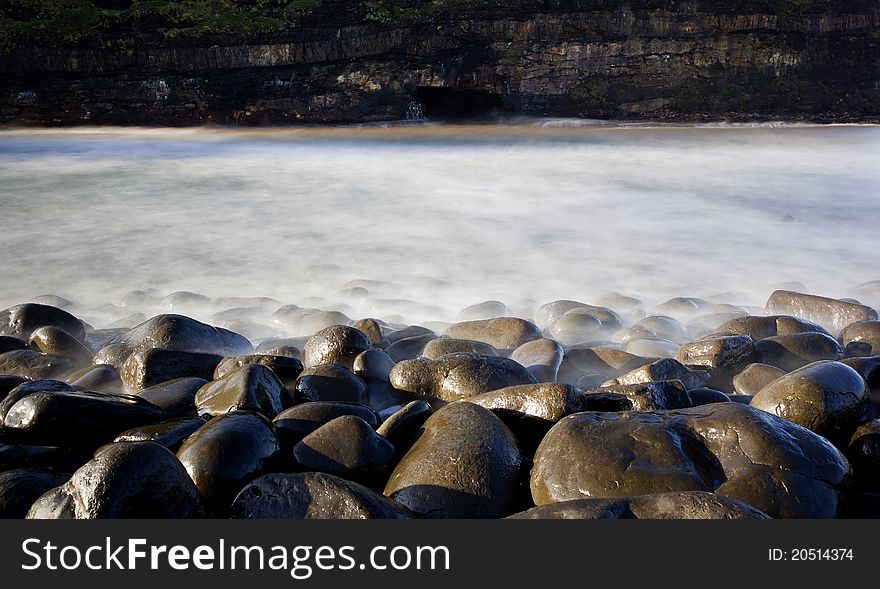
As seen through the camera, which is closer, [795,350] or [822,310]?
[795,350]

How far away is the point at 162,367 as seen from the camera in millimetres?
3156

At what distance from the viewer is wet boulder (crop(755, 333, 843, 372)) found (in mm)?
3429

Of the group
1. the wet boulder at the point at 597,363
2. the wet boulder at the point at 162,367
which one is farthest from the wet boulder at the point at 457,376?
the wet boulder at the point at 162,367

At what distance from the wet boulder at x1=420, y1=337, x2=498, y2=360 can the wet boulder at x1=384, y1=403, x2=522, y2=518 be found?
Answer: 3.56 ft

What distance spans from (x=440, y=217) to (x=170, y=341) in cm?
506

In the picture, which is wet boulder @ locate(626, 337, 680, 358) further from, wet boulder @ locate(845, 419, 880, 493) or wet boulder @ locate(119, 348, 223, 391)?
wet boulder @ locate(119, 348, 223, 391)

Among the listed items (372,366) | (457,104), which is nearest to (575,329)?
(372,366)

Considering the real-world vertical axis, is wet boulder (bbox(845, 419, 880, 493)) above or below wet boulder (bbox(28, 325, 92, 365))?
above

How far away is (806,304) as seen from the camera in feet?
14.0

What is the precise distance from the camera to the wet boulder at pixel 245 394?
8.43 feet

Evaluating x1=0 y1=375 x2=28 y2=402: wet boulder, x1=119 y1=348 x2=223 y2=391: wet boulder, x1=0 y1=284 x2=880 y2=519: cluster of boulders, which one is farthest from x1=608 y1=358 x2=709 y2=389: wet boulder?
x1=0 y1=375 x2=28 y2=402: wet boulder

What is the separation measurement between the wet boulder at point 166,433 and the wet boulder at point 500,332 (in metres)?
1.74

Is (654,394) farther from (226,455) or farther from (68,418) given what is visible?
(68,418)

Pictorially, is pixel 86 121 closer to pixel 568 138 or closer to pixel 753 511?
pixel 568 138
